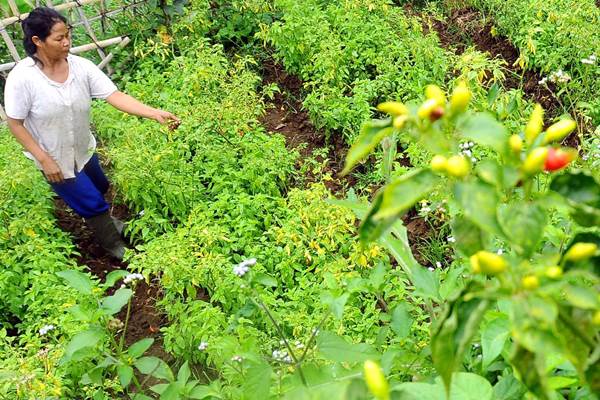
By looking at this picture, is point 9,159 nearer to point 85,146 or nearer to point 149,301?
point 85,146

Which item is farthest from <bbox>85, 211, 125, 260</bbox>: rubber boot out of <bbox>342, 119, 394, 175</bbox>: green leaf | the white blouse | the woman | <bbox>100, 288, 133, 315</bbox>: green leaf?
<bbox>342, 119, 394, 175</bbox>: green leaf

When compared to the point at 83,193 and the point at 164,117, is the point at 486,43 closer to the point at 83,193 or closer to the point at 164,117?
the point at 164,117

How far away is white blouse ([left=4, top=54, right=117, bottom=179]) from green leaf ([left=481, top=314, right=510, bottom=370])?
94.9 inches

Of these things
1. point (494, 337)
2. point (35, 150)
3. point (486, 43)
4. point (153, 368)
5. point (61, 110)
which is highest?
point (494, 337)

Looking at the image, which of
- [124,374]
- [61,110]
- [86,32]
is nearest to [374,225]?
[124,374]

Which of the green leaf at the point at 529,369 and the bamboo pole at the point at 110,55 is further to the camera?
the bamboo pole at the point at 110,55

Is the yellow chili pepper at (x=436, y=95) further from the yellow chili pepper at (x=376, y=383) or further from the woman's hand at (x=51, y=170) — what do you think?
the woman's hand at (x=51, y=170)

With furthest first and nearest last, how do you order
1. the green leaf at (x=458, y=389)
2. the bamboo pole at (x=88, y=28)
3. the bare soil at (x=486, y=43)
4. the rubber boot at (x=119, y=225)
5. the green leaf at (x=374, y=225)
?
the bamboo pole at (x=88, y=28) → the bare soil at (x=486, y=43) → the rubber boot at (x=119, y=225) → the green leaf at (x=458, y=389) → the green leaf at (x=374, y=225)

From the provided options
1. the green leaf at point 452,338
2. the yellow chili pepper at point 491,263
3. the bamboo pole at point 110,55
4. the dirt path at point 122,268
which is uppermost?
the yellow chili pepper at point 491,263

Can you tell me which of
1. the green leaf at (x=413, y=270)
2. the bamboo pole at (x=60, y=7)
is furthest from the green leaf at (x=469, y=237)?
the bamboo pole at (x=60, y=7)

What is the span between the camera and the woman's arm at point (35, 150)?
298 centimetres

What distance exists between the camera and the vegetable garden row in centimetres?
79

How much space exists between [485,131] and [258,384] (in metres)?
0.86

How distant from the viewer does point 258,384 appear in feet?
4.63
